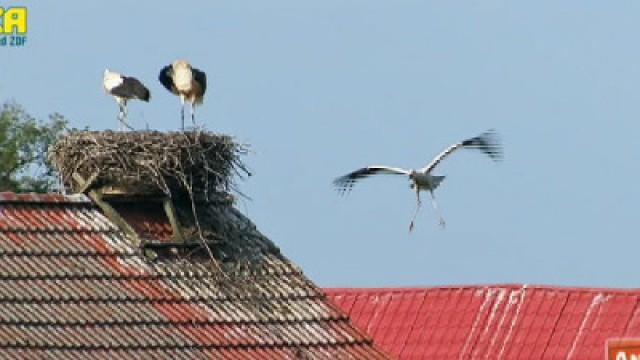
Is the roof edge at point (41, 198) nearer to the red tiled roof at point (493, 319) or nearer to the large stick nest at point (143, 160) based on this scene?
the large stick nest at point (143, 160)

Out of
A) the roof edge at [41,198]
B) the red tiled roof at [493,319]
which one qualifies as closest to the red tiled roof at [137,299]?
the roof edge at [41,198]

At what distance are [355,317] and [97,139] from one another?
2.80 meters

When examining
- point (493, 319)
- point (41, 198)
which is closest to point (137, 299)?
point (41, 198)

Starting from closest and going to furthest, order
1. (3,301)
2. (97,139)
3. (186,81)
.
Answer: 1. (3,301)
2. (97,139)
3. (186,81)

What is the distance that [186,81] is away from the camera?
30.7 metres

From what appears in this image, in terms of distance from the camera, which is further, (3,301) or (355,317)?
(355,317)

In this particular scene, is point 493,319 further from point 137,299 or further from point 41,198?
point 41,198

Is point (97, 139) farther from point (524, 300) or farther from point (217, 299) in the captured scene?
point (524, 300)

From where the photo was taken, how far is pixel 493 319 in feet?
92.2

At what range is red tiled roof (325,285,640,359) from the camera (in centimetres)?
2714

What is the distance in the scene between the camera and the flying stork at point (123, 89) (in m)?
30.5

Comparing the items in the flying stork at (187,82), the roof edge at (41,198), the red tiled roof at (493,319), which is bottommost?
the red tiled roof at (493,319)

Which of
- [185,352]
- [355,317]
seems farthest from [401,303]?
[185,352]

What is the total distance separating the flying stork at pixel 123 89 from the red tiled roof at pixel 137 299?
5.33ft
